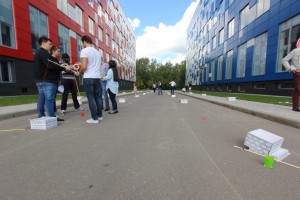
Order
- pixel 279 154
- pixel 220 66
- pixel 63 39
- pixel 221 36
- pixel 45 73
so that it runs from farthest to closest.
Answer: pixel 220 66 < pixel 221 36 < pixel 63 39 < pixel 45 73 < pixel 279 154

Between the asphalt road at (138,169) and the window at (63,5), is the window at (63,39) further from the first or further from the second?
the asphalt road at (138,169)

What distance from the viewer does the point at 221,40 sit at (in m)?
31.0

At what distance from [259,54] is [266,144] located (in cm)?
1961

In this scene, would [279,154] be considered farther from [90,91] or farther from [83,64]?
[83,64]

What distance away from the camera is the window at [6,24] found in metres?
13.7

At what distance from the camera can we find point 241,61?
23203 millimetres

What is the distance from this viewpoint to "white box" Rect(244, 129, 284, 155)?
2.68 meters

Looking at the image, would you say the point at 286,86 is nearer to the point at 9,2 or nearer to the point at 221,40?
the point at 221,40

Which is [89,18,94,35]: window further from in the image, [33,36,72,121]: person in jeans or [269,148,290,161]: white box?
[269,148,290,161]: white box

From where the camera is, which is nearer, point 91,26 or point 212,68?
point 91,26

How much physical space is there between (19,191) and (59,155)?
944 millimetres

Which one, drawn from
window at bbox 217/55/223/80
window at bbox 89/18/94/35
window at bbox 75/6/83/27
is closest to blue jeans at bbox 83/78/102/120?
window at bbox 75/6/83/27

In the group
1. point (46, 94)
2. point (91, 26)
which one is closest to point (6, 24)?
point (46, 94)

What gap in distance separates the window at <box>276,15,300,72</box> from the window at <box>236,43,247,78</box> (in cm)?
630
